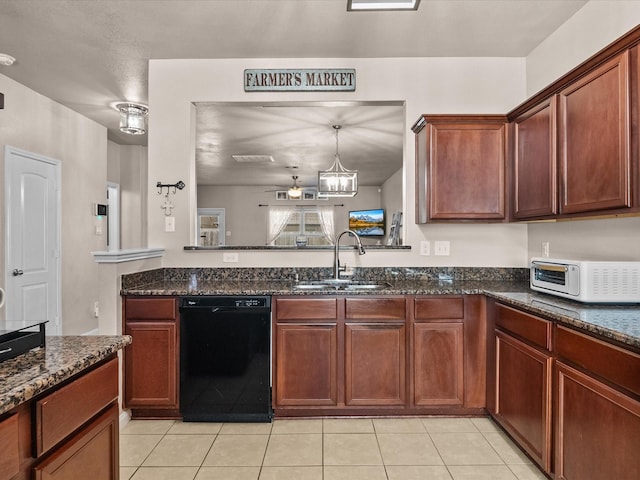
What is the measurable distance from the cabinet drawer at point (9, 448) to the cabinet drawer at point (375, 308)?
185cm

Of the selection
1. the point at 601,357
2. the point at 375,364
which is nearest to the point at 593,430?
the point at 601,357

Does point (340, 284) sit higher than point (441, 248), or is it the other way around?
point (441, 248)

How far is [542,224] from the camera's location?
112 inches

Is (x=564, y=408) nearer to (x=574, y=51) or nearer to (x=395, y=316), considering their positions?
(x=395, y=316)

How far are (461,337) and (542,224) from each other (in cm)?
107

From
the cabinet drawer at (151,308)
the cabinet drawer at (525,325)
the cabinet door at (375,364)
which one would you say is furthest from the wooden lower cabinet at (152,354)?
the cabinet drawer at (525,325)

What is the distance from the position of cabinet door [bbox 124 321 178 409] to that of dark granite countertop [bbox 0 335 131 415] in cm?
125

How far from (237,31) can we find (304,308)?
75.8 inches

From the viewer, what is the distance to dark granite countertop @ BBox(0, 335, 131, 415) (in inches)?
32.8

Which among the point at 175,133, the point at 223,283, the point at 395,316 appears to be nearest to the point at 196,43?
the point at 175,133

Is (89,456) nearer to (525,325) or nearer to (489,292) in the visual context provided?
Answer: (525,325)

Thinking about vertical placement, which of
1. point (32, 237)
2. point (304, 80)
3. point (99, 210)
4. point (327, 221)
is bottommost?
point (32, 237)

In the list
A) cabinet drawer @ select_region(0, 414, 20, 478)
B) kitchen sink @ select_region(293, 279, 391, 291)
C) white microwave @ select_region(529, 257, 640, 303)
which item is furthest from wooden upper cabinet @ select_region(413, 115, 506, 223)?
cabinet drawer @ select_region(0, 414, 20, 478)

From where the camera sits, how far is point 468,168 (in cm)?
273
